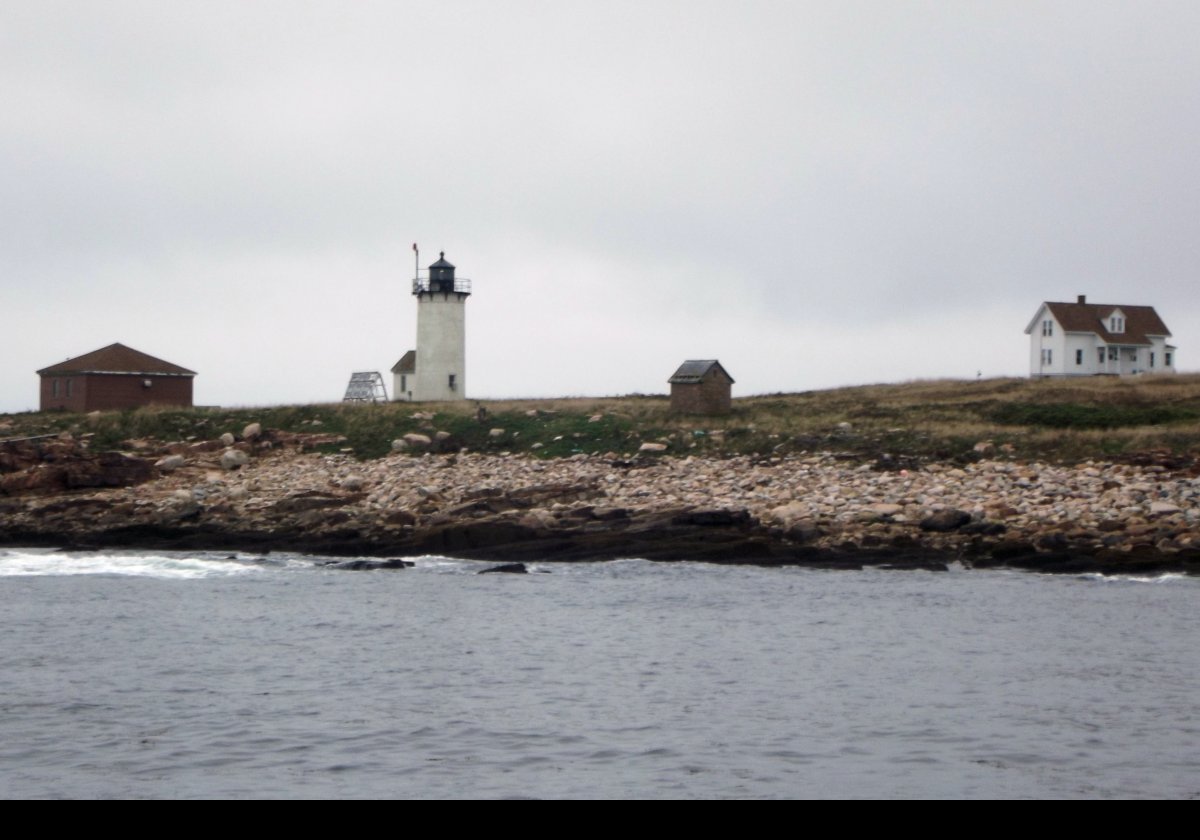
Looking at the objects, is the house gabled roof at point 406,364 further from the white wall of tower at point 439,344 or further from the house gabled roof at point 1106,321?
the house gabled roof at point 1106,321

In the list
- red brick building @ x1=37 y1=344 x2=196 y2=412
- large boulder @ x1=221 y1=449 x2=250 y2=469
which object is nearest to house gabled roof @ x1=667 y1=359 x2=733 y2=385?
large boulder @ x1=221 y1=449 x2=250 y2=469

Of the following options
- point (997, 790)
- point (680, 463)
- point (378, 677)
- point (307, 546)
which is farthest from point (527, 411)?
point (997, 790)

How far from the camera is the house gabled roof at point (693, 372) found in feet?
175

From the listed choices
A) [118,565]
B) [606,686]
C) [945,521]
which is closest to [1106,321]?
[945,521]

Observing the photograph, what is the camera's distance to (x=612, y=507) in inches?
1565

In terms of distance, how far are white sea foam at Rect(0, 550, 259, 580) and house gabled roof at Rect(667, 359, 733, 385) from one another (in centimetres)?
2096

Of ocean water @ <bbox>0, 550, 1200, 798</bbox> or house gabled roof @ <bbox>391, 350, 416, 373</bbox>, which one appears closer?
ocean water @ <bbox>0, 550, 1200, 798</bbox>

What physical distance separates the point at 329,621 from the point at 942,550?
15.9 meters

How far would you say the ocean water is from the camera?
48.1ft

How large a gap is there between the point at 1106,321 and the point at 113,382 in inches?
2045

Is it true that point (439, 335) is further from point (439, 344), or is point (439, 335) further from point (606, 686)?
point (606, 686)

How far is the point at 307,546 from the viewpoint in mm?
39719

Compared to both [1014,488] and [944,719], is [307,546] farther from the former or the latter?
[944,719]

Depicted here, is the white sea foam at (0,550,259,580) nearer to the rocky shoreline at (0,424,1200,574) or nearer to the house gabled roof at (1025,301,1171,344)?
the rocky shoreline at (0,424,1200,574)
